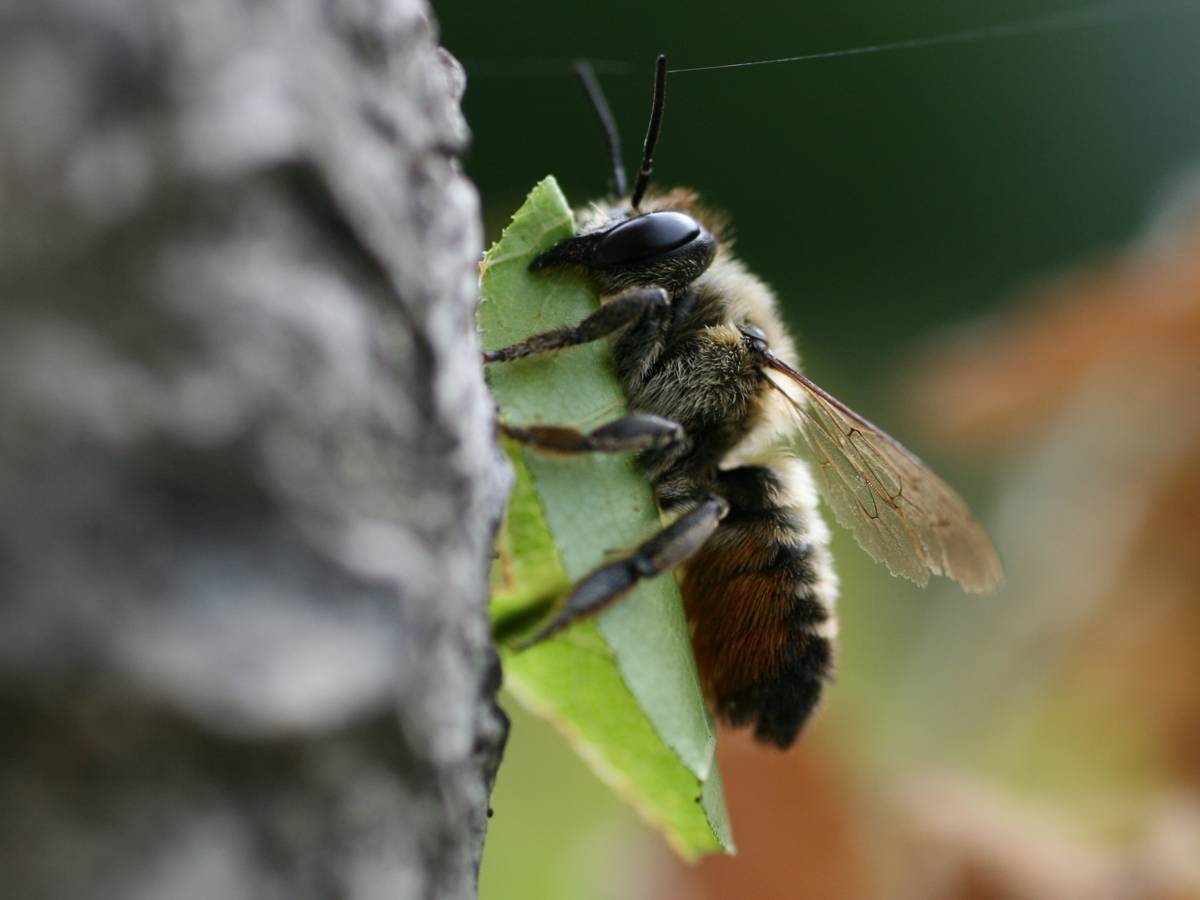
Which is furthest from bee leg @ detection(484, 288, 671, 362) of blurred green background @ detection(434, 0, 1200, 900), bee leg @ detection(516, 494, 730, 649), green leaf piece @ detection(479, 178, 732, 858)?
blurred green background @ detection(434, 0, 1200, 900)

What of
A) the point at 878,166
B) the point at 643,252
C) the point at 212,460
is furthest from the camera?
the point at 878,166

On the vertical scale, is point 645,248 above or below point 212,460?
below

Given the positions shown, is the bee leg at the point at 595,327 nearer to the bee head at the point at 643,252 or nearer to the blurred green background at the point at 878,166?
the bee head at the point at 643,252

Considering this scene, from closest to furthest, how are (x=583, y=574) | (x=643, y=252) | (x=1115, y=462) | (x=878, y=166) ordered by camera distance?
(x=583, y=574)
(x=643, y=252)
(x=1115, y=462)
(x=878, y=166)

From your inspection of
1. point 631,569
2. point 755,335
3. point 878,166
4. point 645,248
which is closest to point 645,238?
point 645,248

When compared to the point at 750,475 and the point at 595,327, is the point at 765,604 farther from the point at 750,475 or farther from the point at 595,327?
the point at 595,327

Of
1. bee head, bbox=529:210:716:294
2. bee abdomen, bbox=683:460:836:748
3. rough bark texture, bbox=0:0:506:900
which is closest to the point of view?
rough bark texture, bbox=0:0:506:900

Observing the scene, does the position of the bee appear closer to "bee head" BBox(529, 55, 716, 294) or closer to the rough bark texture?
"bee head" BBox(529, 55, 716, 294)
